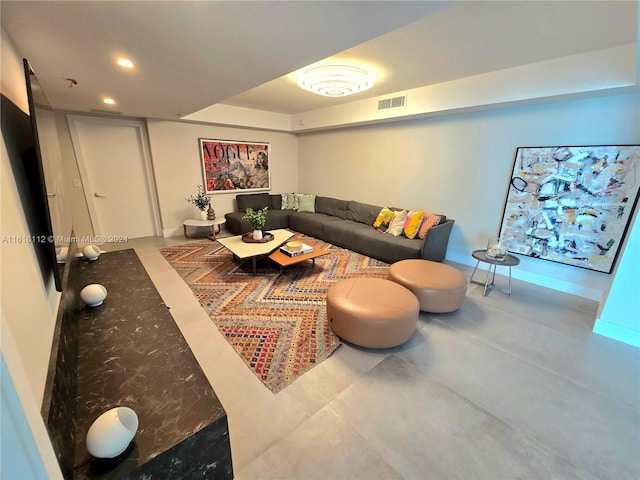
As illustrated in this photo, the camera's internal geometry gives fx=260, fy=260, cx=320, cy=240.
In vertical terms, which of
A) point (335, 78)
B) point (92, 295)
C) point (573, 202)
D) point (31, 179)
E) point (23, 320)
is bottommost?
point (92, 295)

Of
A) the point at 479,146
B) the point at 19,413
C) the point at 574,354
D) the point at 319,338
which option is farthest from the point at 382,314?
the point at 479,146

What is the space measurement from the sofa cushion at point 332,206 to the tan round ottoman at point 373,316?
3.17 metres

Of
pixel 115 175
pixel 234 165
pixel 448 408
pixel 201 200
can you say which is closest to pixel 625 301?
pixel 448 408

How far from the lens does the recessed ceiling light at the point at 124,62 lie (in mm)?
1895

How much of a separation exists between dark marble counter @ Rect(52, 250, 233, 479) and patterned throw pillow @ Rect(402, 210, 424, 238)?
11.0 ft

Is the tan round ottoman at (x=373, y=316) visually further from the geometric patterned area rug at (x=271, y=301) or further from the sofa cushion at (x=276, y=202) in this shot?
the sofa cushion at (x=276, y=202)

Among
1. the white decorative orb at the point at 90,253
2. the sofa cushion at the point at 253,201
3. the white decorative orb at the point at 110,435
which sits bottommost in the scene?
the white decorative orb at the point at 110,435

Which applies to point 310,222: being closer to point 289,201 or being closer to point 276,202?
point 289,201

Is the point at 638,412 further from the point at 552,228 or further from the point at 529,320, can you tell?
the point at 552,228

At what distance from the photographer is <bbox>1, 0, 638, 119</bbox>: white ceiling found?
130cm

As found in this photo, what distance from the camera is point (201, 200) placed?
5012 mm

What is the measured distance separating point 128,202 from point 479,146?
5.86 metres

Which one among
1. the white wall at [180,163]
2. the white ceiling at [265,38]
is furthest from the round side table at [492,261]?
the white wall at [180,163]

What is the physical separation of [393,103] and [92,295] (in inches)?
167
